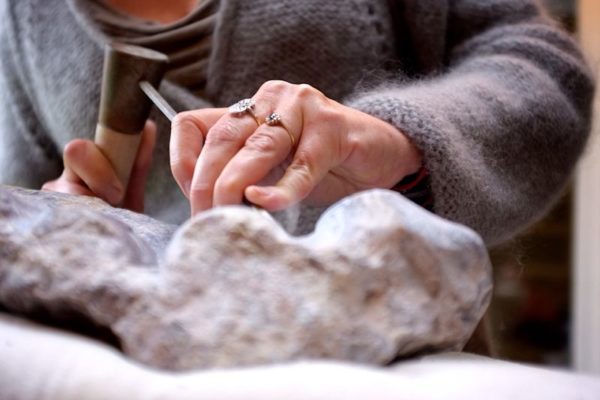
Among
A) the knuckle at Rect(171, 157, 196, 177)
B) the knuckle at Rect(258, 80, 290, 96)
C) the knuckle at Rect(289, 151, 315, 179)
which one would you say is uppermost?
the knuckle at Rect(258, 80, 290, 96)

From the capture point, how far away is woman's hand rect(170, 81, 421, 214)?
40 centimetres

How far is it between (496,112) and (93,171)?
0.29 metres

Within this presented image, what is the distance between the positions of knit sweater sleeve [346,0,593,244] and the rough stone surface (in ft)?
0.59

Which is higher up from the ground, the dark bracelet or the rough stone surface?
the rough stone surface

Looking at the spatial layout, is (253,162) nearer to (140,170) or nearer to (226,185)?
(226,185)

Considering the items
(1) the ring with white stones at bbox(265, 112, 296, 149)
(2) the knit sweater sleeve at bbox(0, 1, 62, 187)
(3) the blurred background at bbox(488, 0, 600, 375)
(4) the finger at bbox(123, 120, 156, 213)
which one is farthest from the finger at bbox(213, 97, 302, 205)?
(3) the blurred background at bbox(488, 0, 600, 375)

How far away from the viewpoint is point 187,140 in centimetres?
46

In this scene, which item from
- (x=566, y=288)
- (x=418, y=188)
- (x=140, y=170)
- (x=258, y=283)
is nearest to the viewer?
(x=258, y=283)

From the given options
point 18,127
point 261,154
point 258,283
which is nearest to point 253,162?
point 261,154

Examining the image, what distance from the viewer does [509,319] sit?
1571 mm

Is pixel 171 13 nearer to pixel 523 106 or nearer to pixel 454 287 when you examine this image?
pixel 523 106

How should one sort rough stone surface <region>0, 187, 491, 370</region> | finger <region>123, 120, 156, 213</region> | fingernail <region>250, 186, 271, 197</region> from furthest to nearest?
finger <region>123, 120, 156, 213</region> → fingernail <region>250, 186, 271, 197</region> → rough stone surface <region>0, 187, 491, 370</region>

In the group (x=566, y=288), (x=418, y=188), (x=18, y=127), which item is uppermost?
(x=418, y=188)

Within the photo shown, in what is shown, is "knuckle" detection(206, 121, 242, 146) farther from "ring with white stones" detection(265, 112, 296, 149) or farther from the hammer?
the hammer
